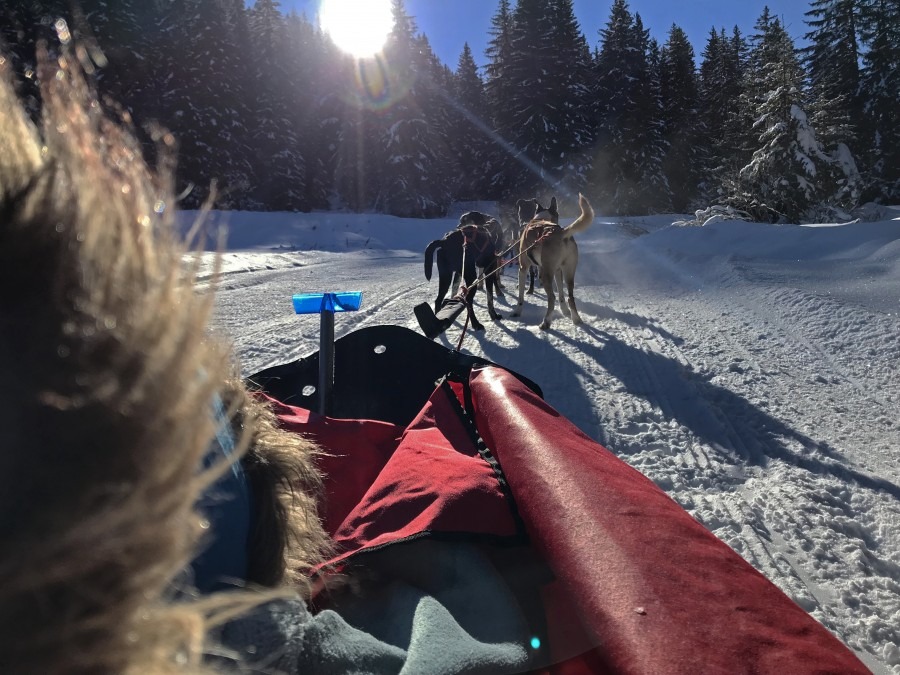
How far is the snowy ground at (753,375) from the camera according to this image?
231 cm

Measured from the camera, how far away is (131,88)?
24.0 m

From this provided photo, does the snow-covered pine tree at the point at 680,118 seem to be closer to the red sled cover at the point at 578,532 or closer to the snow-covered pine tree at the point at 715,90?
the snow-covered pine tree at the point at 715,90

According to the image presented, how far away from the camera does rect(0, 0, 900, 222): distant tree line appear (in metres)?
26.9

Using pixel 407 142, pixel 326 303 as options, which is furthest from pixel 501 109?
pixel 326 303

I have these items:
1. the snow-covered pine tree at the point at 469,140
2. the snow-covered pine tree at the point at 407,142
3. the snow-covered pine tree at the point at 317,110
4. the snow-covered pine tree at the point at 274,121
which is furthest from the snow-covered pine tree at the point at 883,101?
the snow-covered pine tree at the point at 274,121

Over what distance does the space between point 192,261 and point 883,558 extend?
2807mm

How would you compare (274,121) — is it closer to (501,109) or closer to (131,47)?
(131,47)

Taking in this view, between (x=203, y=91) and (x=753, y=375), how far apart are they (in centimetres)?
2935

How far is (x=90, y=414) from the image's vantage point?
0.53 metres

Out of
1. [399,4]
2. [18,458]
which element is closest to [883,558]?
[18,458]

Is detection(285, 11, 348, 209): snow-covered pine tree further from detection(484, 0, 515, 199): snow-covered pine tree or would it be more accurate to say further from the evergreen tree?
detection(484, 0, 515, 199): snow-covered pine tree

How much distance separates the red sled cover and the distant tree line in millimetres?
28094

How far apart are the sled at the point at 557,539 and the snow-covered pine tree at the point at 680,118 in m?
36.4

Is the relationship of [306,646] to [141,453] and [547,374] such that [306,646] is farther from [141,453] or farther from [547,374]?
[547,374]
